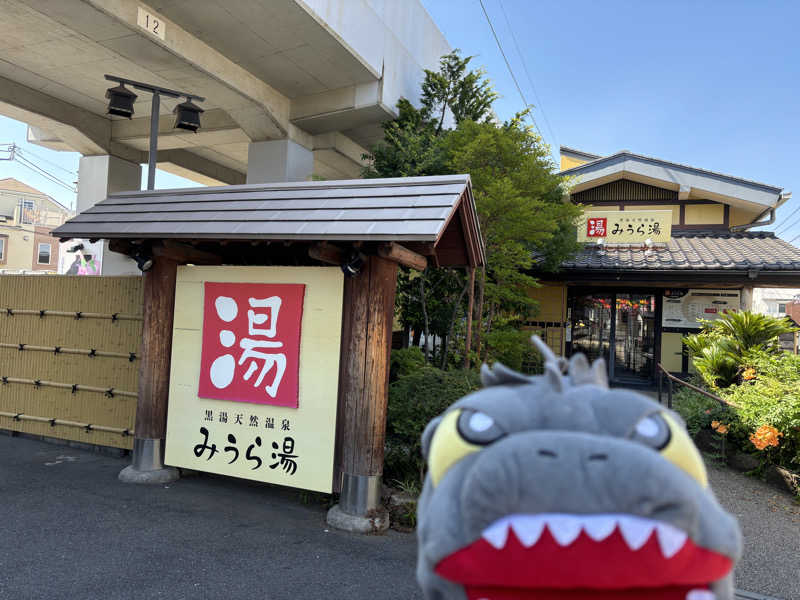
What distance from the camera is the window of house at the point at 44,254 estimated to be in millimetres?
37250

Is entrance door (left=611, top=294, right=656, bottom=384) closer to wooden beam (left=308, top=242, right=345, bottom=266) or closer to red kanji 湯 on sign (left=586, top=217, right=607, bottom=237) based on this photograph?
red kanji 湯 on sign (left=586, top=217, right=607, bottom=237)

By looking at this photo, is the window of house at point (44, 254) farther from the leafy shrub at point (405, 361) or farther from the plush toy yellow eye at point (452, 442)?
the plush toy yellow eye at point (452, 442)

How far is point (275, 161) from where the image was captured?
33.0 ft

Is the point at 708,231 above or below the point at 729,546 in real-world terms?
above

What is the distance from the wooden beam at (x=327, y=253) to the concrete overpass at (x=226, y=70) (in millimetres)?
4777

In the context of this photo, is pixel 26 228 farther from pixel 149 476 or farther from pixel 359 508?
pixel 359 508

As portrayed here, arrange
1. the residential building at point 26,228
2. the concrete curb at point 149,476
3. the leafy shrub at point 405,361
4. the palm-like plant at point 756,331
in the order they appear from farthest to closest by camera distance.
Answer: the residential building at point 26,228, the palm-like plant at point 756,331, the leafy shrub at point 405,361, the concrete curb at point 149,476

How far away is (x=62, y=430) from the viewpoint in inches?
256

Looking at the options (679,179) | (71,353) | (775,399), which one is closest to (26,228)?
(71,353)

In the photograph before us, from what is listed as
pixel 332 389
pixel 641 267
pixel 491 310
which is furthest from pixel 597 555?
pixel 641 267

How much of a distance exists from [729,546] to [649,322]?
486 inches

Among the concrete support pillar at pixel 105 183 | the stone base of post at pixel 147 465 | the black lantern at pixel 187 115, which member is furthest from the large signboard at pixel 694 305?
the concrete support pillar at pixel 105 183

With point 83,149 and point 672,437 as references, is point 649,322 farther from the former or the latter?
point 83,149

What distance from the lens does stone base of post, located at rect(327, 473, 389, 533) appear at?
14.0ft
